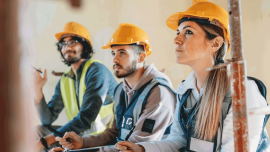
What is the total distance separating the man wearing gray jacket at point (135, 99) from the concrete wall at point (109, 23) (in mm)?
1001

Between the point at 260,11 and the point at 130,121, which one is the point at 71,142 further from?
the point at 260,11

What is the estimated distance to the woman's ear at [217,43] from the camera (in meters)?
1.26

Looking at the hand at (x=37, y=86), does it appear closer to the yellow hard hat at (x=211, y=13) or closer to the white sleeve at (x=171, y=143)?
the white sleeve at (x=171, y=143)

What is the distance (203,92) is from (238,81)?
39 cm

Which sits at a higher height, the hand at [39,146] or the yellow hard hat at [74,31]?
the yellow hard hat at [74,31]

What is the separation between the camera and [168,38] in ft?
10.1

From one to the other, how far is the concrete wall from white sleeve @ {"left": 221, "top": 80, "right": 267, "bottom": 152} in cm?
157

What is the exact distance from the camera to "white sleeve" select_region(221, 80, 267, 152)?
0.99 meters

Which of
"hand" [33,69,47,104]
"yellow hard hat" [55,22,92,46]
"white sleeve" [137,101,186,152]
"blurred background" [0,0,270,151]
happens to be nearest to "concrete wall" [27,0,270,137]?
"blurred background" [0,0,270,151]

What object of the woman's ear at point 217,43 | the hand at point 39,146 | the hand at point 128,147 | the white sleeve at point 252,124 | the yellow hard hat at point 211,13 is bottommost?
the hand at point 39,146

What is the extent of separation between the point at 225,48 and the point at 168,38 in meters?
1.80

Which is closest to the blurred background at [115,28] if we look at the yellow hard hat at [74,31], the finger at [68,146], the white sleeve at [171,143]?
the yellow hard hat at [74,31]

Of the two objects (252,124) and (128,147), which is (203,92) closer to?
(252,124)

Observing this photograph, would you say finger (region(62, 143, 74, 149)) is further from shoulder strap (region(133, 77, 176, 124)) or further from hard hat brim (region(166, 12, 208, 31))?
hard hat brim (region(166, 12, 208, 31))
